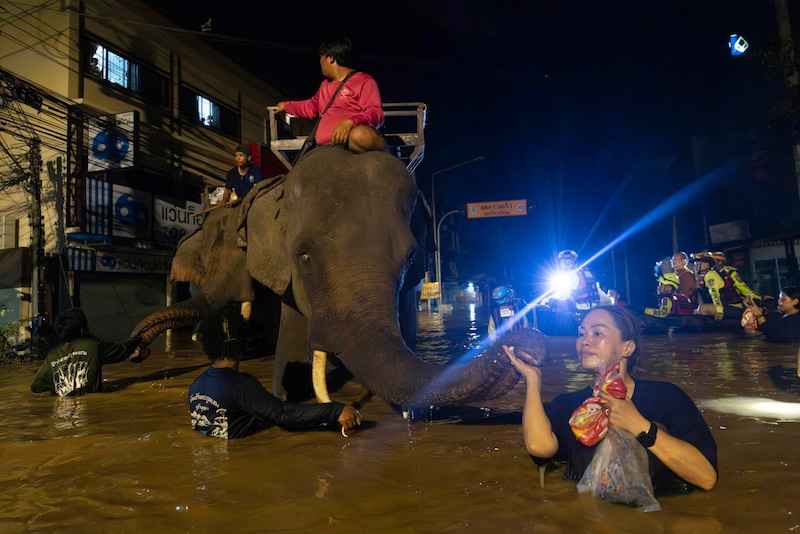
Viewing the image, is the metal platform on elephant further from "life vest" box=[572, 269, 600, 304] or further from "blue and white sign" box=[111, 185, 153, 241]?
"blue and white sign" box=[111, 185, 153, 241]

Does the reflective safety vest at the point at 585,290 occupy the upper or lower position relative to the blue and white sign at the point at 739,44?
lower

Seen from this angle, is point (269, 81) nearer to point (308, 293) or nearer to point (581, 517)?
point (308, 293)

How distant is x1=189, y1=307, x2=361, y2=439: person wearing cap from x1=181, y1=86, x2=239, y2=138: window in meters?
17.7

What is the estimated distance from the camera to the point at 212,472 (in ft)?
10.3

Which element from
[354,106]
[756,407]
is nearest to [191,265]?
[354,106]

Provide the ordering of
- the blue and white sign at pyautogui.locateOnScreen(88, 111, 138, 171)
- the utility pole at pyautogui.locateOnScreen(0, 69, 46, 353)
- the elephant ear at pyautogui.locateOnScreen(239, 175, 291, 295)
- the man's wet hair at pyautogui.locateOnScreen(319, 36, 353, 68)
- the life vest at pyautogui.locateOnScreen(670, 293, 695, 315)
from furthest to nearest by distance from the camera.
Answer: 1. the blue and white sign at pyautogui.locateOnScreen(88, 111, 138, 171)
2. the utility pole at pyautogui.locateOnScreen(0, 69, 46, 353)
3. the life vest at pyautogui.locateOnScreen(670, 293, 695, 315)
4. the man's wet hair at pyautogui.locateOnScreen(319, 36, 353, 68)
5. the elephant ear at pyautogui.locateOnScreen(239, 175, 291, 295)

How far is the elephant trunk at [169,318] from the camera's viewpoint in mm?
6098

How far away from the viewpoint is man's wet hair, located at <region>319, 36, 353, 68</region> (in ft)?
17.9

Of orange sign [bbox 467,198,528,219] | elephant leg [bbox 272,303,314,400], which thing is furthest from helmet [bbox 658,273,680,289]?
orange sign [bbox 467,198,528,219]

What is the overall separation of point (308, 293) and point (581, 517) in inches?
102

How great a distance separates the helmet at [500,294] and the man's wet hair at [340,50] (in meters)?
6.04

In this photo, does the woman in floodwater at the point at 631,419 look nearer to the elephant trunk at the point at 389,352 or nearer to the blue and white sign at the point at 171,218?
the elephant trunk at the point at 389,352

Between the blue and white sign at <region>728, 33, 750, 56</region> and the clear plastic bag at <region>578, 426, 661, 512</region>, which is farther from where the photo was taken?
the blue and white sign at <region>728, 33, 750, 56</region>

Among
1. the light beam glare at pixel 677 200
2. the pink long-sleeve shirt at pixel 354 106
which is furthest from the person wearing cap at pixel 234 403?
the light beam glare at pixel 677 200
